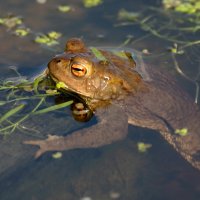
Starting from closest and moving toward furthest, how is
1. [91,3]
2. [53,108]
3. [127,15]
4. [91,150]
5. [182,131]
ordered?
1. [91,150]
2. [53,108]
3. [182,131]
4. [127,15]
5. [91,3]

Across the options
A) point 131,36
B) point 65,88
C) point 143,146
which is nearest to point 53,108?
point 65,88

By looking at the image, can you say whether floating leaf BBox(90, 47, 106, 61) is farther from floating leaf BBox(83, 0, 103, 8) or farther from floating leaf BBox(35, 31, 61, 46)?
floating leaf BBox(83, 0, 103, 8)

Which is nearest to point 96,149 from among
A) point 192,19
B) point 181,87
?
point 181,87

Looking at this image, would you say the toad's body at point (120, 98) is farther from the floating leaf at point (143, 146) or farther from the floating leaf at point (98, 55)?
the floating leaf at point (143, 146)

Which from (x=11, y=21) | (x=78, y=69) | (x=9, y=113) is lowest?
(x=9, y=113)

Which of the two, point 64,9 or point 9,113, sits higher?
point 64,9

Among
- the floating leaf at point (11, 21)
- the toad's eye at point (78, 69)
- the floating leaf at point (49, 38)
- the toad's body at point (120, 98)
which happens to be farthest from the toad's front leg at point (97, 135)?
the floating leaf at point (11, 21)

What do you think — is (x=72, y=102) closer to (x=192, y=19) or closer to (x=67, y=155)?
(x=67, y=155)

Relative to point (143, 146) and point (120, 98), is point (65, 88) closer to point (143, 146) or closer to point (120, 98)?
point (120, 98)
